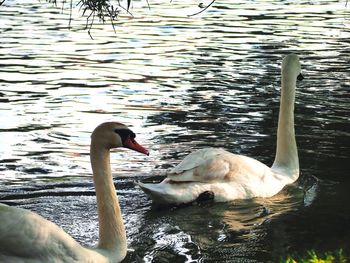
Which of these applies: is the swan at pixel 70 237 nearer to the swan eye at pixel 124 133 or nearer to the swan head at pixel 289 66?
the swan eye at pixel 124 133

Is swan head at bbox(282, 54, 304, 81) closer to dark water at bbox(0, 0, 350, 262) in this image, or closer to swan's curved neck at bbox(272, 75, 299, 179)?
swan's curved neck at bbox(272, 75, 299, 179)

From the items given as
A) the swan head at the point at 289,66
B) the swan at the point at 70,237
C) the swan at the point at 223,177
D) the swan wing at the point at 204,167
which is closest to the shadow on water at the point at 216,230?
the swan at the point at 223,177

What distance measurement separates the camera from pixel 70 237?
7.09 metres

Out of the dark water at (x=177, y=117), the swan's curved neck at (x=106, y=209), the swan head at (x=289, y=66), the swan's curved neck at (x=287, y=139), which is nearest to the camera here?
the swan's curved neck at (x=106, y=209)

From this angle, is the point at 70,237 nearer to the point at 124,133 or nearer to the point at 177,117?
A: the point at 124,133

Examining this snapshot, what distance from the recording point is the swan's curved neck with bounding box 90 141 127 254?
7.58 metres

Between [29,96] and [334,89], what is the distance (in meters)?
5.75

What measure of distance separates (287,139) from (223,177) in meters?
1.45

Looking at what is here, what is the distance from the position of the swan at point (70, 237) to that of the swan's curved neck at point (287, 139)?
3516 mm

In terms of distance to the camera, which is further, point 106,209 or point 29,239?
point 106,209

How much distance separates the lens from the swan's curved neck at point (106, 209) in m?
7.58

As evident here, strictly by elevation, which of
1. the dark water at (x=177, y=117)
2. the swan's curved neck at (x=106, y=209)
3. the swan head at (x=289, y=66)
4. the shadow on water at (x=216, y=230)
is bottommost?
the dark water at (x=177, y=117)

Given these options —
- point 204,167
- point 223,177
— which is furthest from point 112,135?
point 223,177

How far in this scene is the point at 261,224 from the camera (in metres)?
9.11
